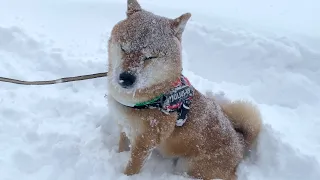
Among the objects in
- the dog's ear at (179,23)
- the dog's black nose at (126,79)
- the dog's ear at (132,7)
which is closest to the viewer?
the dog's black nose at (126,79)

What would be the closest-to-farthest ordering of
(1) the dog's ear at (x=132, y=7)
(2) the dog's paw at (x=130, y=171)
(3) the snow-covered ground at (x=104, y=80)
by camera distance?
(1) the dog's ear at (x=132, y=7) → (2) the dog's paw at (x=130, y=171) → (3) the snow-covered ground at (x=104, y=80)

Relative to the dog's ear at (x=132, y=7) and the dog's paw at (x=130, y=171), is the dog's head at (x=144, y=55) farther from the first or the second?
the dog's paw at (x=130, y=171)

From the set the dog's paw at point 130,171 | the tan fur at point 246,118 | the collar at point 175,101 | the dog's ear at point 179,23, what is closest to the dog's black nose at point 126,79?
the collar at point 175,101

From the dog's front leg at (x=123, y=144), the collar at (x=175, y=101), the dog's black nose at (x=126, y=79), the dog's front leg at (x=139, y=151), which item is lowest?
the dog's front leg at (x=123, y=144)

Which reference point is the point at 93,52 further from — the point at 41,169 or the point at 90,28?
the point at 41,169

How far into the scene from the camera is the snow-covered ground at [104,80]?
346 centimetres

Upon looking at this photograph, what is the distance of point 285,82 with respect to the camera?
4.84m

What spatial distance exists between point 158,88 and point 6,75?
2.40 metres

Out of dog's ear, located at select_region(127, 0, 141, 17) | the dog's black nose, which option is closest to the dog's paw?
the dog's black nose

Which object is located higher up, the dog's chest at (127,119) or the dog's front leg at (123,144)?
the dog's chest at (127,119)

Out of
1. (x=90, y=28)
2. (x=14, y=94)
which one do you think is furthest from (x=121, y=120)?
(x=90, y=28)

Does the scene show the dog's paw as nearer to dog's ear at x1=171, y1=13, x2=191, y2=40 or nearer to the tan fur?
the tan fur

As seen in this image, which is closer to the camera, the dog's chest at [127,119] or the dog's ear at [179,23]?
the dog's ear at [179,23]

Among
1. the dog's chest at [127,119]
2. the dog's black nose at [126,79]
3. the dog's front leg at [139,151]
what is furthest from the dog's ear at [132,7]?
the dog's front leg at [139,151]
